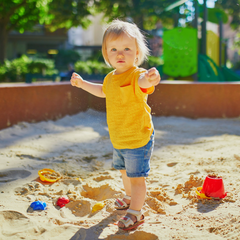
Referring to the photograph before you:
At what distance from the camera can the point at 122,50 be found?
6.19 feet

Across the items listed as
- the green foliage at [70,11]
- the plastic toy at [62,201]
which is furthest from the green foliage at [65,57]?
the plastic toy at [62,201]

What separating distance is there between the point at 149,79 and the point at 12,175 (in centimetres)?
172

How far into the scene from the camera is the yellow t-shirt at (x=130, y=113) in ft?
6.05

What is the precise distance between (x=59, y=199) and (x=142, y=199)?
0.70 m

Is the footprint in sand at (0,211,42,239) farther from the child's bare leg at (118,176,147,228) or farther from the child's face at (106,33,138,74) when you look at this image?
the child's face at (106,33,138,74)

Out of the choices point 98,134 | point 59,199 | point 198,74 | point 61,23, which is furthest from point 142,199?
point 61,23

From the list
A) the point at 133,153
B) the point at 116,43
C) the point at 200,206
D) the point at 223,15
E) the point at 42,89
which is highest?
the point at 223,15

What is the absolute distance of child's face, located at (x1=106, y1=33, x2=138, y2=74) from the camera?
1.87 meters

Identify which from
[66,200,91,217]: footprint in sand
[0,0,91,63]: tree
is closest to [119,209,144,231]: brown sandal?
[66,200,91,217]: footprint in sand

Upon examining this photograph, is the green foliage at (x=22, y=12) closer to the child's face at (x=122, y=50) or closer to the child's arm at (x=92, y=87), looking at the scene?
the child's arm at (x=92, y=87)

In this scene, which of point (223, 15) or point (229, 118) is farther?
point (223, 15)

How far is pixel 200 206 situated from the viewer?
6.83ft

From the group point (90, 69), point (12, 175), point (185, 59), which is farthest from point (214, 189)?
point (90, 69)

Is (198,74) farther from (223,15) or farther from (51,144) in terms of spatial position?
(51,144)
